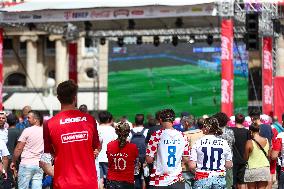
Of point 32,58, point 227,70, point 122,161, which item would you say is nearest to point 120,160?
point 122,161

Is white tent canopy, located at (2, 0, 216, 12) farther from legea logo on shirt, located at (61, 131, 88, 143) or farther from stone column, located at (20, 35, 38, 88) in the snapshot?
stone column, located at (20, 35, 38, 88)

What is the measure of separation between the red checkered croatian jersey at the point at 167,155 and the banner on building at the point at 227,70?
13610 millimetres

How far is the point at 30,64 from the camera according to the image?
54.0 m

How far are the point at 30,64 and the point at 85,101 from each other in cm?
789

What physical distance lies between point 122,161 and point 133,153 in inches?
8.6

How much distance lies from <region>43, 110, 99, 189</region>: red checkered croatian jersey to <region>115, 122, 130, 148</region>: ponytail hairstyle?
12.8 ft

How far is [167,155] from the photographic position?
371 inches

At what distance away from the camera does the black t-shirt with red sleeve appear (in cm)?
1084

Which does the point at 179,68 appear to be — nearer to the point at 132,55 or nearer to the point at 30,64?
the point at 132,55

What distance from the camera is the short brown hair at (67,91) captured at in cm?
654

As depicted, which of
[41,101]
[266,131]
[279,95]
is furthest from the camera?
[41,101]

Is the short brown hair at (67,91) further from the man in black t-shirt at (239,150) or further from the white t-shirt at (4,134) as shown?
the white t-shirt at (4,134)

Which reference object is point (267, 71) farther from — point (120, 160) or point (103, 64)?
point (103, 64)

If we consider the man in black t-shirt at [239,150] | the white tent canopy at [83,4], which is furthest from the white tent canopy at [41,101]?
the man in black t-shirt at [239,150]
